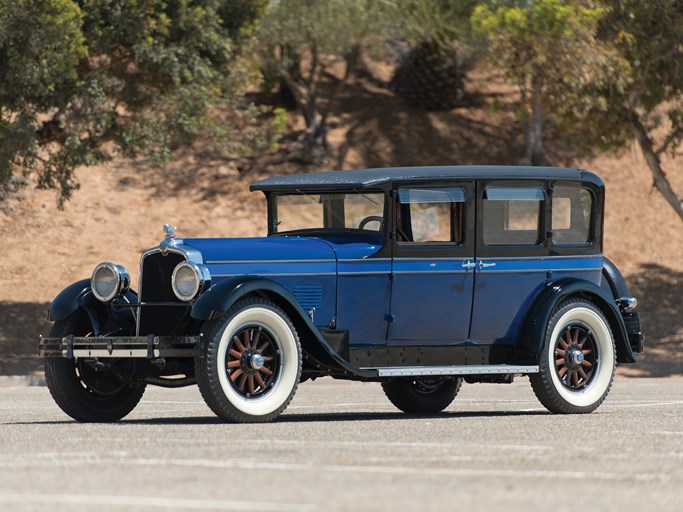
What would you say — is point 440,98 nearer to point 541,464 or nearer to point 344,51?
point 344,51

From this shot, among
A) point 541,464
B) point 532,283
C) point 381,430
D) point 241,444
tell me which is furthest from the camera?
point 532,283

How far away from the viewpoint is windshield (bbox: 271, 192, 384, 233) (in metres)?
12.0

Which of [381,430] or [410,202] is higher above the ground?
[410,202]

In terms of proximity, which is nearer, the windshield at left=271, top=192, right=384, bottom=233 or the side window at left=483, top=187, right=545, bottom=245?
the windshield at left=271, top=192, right=384, bottom=233

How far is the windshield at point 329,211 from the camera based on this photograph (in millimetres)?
11984

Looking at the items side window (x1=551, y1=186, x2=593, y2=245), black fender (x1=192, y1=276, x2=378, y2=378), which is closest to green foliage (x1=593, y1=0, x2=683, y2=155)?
side window (x1=551, y1=186, x2=593, y2=245)

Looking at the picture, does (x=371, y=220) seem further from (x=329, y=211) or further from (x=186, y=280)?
(x=186, y=280)

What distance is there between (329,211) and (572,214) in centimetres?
227

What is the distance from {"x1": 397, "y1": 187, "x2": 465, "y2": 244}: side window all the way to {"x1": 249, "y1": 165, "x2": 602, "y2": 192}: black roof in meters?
0.13

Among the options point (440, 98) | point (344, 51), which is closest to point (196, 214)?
point (344, 51)

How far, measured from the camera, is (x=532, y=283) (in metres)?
12.4

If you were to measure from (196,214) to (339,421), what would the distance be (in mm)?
21517

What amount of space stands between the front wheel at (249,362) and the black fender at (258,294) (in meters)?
0.11

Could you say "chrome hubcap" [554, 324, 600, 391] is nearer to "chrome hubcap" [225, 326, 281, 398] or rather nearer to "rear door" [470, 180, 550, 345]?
"rear door" [470, 180, 550, 345]
